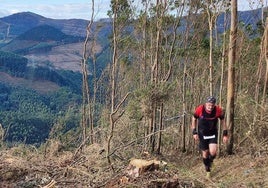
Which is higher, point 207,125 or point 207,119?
point 207,119

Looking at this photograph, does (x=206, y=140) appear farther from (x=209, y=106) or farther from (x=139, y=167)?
(x=139, y=167)

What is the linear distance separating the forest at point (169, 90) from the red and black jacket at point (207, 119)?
89 centimetres

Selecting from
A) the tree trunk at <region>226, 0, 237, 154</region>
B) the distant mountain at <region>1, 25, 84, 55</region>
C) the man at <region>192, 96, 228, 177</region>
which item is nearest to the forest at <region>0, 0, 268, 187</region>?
the tree trunk at <region>226, 0, 237, 154</region>

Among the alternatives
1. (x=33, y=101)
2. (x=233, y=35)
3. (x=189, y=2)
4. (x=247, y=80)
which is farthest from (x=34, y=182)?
(x=33, y=101)

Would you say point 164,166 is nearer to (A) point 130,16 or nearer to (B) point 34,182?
(B) point 34,182

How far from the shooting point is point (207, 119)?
324 inches

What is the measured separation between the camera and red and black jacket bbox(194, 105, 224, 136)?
8.20 metres

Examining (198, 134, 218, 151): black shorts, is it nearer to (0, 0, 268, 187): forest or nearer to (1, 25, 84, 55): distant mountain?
(0, 0, 268, 187): forest

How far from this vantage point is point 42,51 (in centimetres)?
17225

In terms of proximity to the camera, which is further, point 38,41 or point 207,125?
point 38,41

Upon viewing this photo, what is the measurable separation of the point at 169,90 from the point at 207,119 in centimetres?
877

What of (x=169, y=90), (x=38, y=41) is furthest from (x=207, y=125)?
(x=38, y=41)

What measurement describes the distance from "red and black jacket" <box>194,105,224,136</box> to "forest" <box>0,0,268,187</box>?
2.94ft

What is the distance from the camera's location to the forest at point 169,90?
840 centimetres
